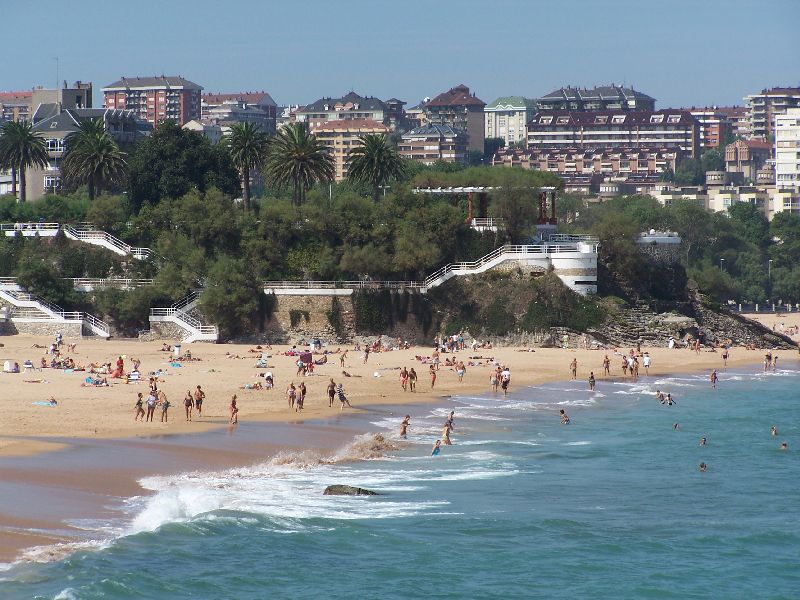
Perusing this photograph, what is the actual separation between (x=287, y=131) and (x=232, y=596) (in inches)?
1985

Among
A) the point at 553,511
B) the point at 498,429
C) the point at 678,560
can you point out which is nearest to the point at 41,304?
the point at 498,429

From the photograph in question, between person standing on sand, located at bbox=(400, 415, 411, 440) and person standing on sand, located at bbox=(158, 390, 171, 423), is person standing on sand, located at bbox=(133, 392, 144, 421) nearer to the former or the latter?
person standing on sand, located at bbox=(158, 390, 171, 423)

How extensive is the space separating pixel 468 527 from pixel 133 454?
409 inches

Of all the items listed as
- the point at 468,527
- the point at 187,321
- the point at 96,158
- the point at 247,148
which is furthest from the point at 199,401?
the point at 96,158

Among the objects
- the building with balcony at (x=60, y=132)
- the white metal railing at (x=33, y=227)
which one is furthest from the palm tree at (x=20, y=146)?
the building with balcony at (x=60, y=132)

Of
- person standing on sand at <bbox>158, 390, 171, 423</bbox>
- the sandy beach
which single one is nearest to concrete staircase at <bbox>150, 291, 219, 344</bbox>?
the sandy beach

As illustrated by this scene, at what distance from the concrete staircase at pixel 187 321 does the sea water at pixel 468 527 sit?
24.5 m

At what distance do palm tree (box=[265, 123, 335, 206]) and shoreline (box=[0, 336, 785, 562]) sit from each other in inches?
954

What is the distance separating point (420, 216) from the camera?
70.6 m

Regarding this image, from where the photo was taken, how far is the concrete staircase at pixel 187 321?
67.2 m

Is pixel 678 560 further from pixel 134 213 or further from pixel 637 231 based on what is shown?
pixel 134 213

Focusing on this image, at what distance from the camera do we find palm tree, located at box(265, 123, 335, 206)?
74938 millimetres

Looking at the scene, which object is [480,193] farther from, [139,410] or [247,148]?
[139,410]

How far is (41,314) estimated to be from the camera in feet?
223
